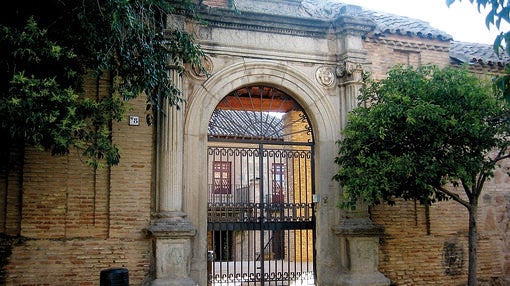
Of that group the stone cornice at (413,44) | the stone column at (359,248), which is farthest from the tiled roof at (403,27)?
the stone column at (359,248)

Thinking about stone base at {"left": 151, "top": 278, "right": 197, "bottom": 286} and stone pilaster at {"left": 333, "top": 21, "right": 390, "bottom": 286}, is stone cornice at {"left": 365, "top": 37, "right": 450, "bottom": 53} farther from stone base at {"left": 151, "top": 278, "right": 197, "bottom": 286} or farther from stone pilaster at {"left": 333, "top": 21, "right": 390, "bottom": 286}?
stone base at {"left": 151, "top": 278, "right": 197, "bottom": 286}

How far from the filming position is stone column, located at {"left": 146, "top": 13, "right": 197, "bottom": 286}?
315 inches

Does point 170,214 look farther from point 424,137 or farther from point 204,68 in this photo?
point 424,137

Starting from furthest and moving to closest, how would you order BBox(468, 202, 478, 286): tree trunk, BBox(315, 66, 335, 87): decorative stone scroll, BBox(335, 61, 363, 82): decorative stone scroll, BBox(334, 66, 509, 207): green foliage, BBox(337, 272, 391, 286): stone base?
BBox(315, 66, 335, 87): decorative stone scroll, BBox(335, 61, 363, 82): decorative stone scroll, BBox(337, 272, 391, 286): stone base, BBox(468, 202, 478, 286): tree trunk, BBox(334, 66, 509, 207): green foliage

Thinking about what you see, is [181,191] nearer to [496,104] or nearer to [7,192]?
[7,192]

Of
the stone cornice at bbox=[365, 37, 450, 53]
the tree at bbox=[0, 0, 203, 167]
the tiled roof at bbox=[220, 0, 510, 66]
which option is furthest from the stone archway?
the stone cornice at bbox=[365, 37, 450, 53]

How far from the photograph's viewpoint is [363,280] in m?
8.78

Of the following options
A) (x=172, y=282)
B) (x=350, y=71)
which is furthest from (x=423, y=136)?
(x=172, y=282)

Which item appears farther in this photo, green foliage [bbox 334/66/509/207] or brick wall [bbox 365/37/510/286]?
brick wall [bbox 365/37/510/286]

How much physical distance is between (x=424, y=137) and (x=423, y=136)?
3 cm

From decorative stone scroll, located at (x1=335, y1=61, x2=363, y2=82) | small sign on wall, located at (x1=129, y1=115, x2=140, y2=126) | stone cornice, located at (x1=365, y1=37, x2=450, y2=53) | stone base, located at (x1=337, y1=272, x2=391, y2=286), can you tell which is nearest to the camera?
small sign on wall, located at (x1=129, y1=115, x2=140, y2=126)

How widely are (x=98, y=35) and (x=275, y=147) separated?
4.31 m

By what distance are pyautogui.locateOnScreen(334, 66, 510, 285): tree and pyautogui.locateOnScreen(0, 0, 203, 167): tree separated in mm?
2956

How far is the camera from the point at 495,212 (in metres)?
10.8
